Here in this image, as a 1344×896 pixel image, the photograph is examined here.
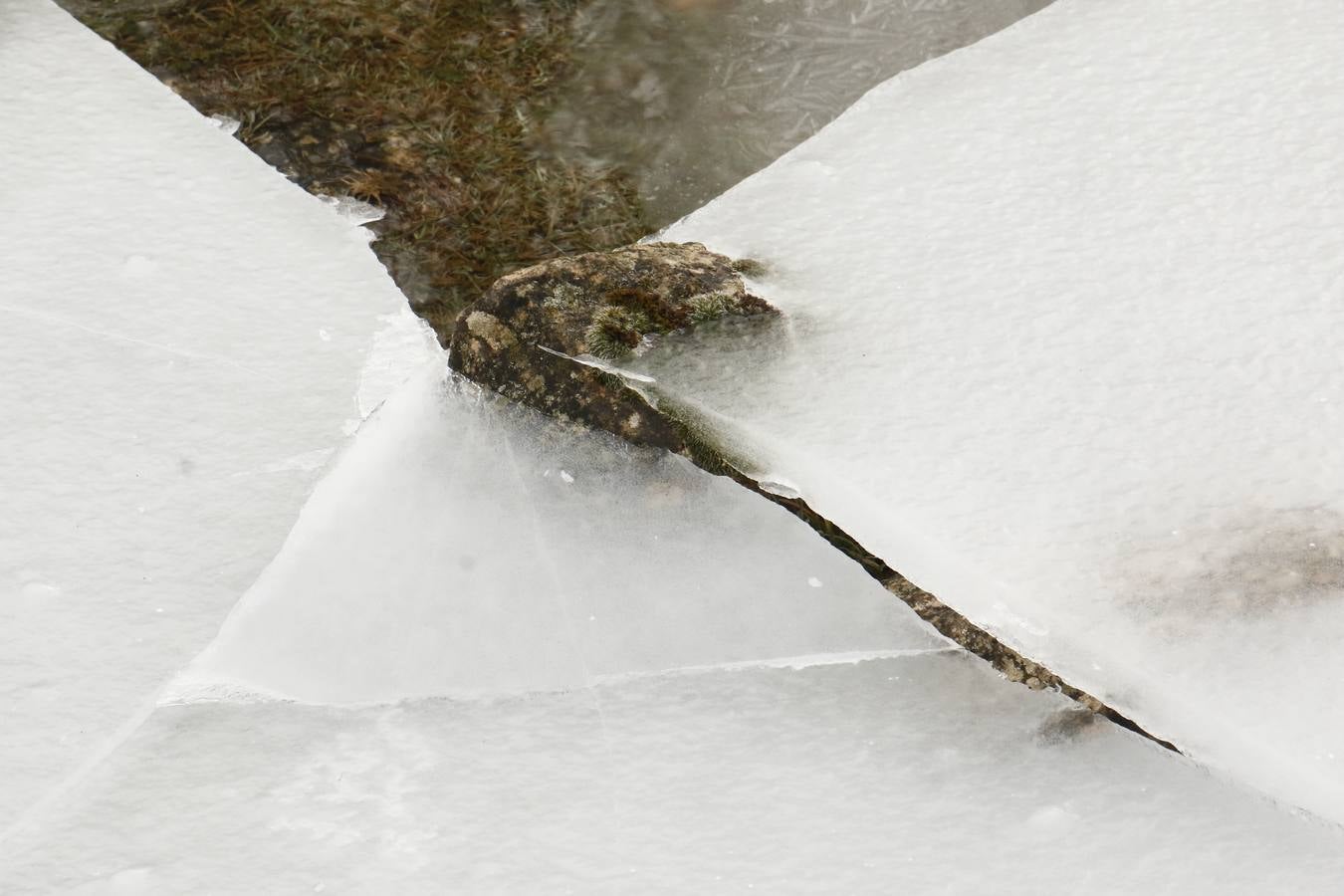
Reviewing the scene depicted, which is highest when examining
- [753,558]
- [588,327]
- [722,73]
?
[722,73]

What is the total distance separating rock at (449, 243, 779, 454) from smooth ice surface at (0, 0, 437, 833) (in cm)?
21

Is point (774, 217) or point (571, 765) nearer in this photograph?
point (571, 765)

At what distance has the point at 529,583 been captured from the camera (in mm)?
1654

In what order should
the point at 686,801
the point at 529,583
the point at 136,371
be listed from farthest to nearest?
the point at 136,371, the point at 529,583, the point at 686,801

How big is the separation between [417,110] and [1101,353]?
120 cm

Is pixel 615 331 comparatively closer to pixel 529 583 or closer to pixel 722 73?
pixel 529 583

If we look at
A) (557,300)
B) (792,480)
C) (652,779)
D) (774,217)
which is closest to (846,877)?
(652,779)

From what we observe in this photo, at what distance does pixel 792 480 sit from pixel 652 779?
41cm

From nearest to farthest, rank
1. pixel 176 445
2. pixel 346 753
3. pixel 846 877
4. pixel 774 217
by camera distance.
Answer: pixel 846 877 < pixel 346 753 < pixel 176 445 < pixel 774 217

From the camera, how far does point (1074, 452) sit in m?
1.63

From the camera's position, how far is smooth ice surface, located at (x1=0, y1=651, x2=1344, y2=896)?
57.6 inches

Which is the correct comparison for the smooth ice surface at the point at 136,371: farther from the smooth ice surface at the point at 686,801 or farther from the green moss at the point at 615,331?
the green moss at the point at 615,331

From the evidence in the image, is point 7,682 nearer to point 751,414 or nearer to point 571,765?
point 571,765

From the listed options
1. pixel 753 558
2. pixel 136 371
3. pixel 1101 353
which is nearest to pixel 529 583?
pixel 753 558
